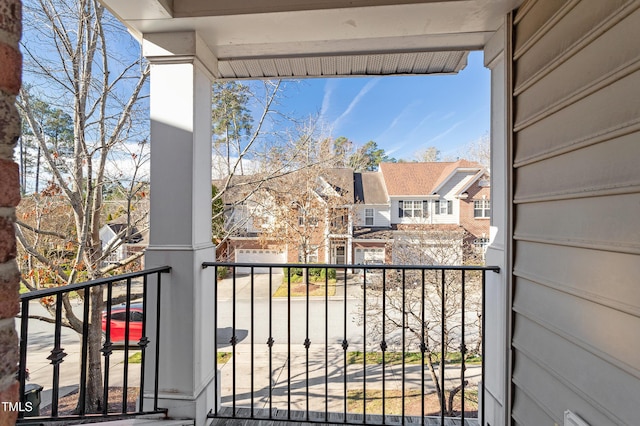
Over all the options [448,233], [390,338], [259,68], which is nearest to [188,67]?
[259,68]

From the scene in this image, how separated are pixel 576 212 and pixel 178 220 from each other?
1820mm

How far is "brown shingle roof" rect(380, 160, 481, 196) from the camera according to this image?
6.07m

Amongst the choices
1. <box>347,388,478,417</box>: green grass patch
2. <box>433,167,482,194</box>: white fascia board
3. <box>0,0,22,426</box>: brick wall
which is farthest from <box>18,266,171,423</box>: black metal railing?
<box>433,167,482,194</box>: white fascia board

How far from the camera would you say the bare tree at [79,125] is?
337 centimetres

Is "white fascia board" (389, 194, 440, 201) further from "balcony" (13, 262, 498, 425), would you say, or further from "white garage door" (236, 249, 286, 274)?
"white garage door" (236, 249, 286, 274)

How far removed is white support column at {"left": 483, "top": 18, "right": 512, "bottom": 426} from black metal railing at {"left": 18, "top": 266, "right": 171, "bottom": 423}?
1.79 metres

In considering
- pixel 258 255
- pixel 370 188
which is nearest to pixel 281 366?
pixel 258 255

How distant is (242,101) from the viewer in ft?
15.3

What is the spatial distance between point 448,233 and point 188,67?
4.95 meters

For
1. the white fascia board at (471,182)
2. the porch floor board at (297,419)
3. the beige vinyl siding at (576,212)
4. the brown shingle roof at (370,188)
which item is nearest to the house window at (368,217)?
the brown shingle roof at (370,188)

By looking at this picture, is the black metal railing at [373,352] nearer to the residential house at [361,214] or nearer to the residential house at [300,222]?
the residential house at [361,214]

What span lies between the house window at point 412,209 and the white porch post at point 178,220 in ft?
16.8

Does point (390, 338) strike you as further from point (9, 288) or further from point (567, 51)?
point (9, 288)

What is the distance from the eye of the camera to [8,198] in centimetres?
47
